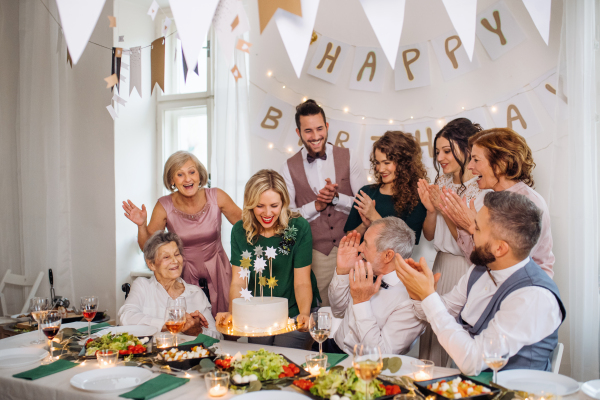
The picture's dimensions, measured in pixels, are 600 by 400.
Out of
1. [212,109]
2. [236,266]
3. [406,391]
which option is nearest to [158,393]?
[406,391]

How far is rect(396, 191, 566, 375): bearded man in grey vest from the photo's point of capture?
1.65 meters

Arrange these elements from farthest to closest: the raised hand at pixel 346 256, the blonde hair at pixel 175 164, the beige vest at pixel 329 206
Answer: the beige vest at pixel 329 206
the blonde hair at pixel 175 164
the raised hand at pixel 346 256

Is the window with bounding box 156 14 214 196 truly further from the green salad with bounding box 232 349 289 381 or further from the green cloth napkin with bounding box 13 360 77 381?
the green salad with bounding box 232 349 289 381

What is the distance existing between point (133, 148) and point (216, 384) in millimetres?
3269

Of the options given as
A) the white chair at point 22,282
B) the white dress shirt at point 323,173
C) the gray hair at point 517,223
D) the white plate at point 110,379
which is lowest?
the white chair at point 22,282

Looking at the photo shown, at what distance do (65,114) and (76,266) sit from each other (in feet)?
4.55

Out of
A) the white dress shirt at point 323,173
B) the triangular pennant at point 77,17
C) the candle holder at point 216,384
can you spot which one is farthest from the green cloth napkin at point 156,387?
the white dress shirt at point 323,173

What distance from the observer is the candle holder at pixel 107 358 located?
1804 millimetres

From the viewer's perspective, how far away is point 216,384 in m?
1.53

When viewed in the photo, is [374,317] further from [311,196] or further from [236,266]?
[311,196]

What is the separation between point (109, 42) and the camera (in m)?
4.19

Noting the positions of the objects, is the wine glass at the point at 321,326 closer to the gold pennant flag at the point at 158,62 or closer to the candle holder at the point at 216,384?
the candle holder at the point at 216,384

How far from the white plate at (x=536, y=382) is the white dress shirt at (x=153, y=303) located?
160 centimetres

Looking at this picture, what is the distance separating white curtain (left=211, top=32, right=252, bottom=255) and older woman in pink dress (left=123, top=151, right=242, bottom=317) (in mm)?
426
